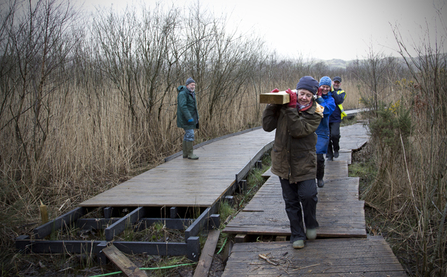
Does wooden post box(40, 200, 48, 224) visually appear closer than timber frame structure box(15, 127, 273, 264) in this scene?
No

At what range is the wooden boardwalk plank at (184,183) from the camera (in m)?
4.52

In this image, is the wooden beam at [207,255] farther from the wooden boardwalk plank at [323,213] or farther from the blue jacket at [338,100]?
the blue jacket at [338,100]

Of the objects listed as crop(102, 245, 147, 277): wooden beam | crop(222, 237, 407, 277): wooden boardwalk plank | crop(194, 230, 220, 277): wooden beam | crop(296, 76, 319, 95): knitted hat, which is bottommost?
crop(194, 230, 220, 277): wooden beam

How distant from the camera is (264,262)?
10.1 ft

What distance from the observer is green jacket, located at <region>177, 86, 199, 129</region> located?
6816mm

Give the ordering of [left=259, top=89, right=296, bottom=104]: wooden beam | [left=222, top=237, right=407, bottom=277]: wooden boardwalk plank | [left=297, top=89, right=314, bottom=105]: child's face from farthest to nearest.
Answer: [left=297, top=89, right=314, bottom=105]: child's face
[left=259, top=89, right=296, bottom=104]: wooden beam
[left=222, top=237, right=407, bottom=277]: wooden boardwalk plank

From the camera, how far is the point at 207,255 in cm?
360

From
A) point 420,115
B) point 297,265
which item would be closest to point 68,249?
point 297,265

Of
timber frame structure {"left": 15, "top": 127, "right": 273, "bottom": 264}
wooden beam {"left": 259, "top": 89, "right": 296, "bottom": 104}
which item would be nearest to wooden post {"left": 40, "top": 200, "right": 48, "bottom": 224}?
timber frame structure {"left": 15, "top": 127, "right": 273, "bottom": 264}

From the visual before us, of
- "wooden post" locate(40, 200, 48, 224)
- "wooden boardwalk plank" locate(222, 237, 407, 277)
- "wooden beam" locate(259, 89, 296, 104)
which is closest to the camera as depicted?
"wooden boardwalk plank" locate(222, 237, 407, 277)

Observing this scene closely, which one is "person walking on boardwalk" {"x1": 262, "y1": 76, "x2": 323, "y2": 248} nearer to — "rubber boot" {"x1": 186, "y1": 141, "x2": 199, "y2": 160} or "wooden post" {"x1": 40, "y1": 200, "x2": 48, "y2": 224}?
"wooden post" {"x1": 40, "y1": 200, "x2": 48, "y2": 224}

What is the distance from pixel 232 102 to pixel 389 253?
903 cm

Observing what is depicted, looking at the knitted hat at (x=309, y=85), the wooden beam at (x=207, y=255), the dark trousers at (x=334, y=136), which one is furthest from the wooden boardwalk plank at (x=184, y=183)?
the knitted hat at (x=309, y=85)

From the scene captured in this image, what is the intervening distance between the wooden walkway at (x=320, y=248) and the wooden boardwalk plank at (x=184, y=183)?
0.74m
